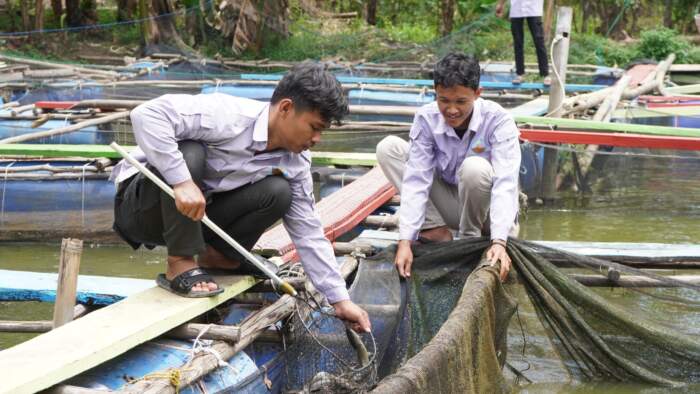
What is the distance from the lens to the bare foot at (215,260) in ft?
10.2

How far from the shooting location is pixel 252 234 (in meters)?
3.01

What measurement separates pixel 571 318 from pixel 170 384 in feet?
5.28

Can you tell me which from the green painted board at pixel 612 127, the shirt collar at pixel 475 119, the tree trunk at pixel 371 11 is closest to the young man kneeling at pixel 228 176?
the shirt collar at pixel 475 119

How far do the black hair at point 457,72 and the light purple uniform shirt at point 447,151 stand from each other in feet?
0.88

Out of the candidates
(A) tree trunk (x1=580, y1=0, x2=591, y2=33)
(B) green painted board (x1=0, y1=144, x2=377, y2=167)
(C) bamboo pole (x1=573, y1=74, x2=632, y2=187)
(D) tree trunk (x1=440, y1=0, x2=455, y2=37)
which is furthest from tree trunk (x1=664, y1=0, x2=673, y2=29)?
(B) green painted board (x1=0, y1=144, x2=377, y2=167)

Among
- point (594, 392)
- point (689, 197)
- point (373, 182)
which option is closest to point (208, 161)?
point (594, 392)

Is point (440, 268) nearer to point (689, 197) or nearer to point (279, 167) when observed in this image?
point (279, 167)

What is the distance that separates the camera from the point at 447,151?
3.82 meters

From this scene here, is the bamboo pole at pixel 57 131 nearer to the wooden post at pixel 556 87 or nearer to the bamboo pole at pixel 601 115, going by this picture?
the wooden post at pixel 556 87

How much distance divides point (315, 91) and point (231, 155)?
1.22ft

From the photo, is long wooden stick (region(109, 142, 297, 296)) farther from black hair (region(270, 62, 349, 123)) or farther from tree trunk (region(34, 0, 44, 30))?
tree trunk (region(34, 0, 44, 30))

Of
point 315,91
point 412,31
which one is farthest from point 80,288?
point 412,31

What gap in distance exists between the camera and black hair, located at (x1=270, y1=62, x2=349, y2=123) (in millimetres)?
2676

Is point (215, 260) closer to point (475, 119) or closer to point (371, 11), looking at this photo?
point (475, 119)
